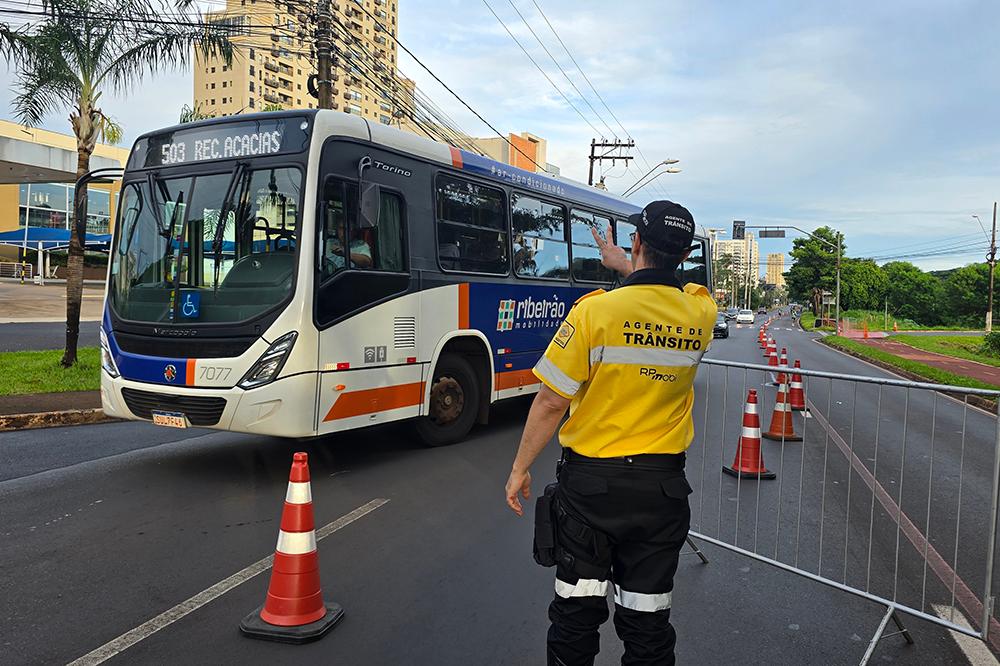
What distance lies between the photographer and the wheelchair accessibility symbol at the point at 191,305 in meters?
6.33

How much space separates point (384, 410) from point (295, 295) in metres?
1.48

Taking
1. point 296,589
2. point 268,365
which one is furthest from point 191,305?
point 296,589

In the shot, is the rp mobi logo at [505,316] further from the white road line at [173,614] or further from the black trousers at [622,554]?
the black trousers at [622,554]

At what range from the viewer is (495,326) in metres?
8.77

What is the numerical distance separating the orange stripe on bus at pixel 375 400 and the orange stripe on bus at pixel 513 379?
61.0 inches

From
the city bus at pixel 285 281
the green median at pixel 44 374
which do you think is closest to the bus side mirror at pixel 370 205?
the city bus at pixel 285 281

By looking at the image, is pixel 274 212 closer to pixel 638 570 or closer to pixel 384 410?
pixel 384 410

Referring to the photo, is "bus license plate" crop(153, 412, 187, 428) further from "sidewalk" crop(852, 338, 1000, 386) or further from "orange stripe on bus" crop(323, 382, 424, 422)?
"sidewalk" crop(852, 338, 1000, 386)

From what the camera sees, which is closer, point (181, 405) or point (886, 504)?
point (886, 504)

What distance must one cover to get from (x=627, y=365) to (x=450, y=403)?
564 cm

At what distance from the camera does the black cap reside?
267cm

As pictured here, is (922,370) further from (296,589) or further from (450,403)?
(296,589)

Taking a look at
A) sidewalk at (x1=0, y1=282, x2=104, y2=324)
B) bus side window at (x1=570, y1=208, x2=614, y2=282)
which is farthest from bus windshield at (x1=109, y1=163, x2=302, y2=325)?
sidewalk at (x1=0, y1=282, x2=104, y2=324)

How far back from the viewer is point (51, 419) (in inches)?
350
